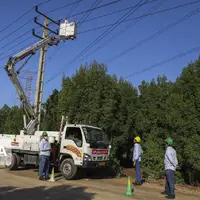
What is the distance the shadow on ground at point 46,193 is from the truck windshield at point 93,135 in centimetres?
240

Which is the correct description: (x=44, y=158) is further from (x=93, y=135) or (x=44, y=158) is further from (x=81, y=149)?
(x=93, y=135)

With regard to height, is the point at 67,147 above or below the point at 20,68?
below

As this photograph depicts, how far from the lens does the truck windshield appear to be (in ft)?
38.7

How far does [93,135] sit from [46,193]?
390 cm

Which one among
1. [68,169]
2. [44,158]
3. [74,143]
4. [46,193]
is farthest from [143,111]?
[46,193]

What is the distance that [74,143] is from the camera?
1182cm

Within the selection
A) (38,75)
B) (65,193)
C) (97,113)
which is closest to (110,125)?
(97,113)

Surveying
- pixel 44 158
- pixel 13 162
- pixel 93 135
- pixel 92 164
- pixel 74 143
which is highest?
pixel 93 135

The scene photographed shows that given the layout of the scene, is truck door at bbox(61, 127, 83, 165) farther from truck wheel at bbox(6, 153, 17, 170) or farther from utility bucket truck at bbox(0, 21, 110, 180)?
truck wheel at bbox(6, 153, 17, 170)

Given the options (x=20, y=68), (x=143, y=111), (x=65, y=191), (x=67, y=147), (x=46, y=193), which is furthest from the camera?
(x=20, y=68)

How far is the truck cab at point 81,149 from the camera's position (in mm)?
11461

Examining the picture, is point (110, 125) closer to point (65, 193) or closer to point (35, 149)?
point (35, 149)

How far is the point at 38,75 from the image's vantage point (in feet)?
63.2

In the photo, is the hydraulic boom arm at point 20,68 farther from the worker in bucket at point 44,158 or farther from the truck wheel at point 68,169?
the truck wheel at point 68,169
